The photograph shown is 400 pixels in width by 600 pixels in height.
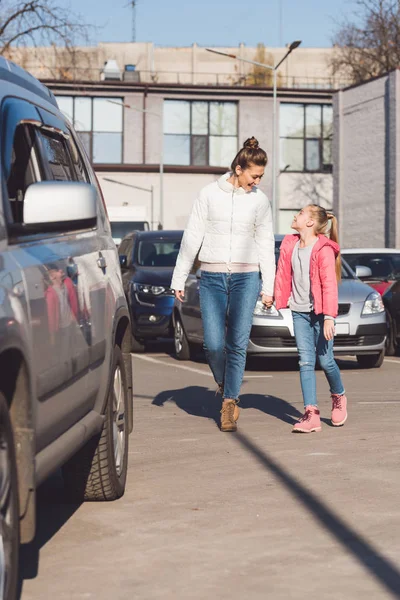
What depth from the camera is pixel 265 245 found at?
30.1 ft

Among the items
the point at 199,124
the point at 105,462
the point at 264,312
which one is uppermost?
the point at 199,124

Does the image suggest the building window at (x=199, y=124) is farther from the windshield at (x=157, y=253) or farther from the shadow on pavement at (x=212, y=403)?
the shadow on pavement at (x=212, y=403)

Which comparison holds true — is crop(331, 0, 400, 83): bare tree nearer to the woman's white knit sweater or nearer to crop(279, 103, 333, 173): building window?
crop(279, 103, 333, 173): building window

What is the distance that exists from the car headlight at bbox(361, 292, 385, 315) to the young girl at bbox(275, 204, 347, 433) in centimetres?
489

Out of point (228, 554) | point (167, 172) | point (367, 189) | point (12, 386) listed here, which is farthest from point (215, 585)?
point (167, 172)

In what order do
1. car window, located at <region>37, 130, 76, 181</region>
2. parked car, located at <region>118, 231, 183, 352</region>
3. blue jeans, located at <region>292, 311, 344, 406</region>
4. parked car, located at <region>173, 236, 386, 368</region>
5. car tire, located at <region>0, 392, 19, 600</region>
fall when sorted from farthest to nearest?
parked car, located at <region>118, 231, 183, 352</region> → parked car, located at <region>173, 236, 386, 368</region> → blue jeans, located at <region>292, 311, 344, 406</region> → car window, located at <region>37, 130, 76, 181</region> → car tire, located at <region>0, 392, 19, 600</region>

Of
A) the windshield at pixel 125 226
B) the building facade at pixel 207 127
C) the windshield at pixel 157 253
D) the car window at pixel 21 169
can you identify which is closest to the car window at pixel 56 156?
the car window at pixel 21 169

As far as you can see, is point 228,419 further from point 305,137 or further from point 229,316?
point 305,137

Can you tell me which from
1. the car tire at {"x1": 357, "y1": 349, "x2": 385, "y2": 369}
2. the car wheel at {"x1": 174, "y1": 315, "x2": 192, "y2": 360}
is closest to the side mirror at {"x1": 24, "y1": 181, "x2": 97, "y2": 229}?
the car tire at {"x1": 357, "y1": 349, "x2": 385, "y2": 369}

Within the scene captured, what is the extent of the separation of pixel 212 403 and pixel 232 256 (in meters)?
2.31

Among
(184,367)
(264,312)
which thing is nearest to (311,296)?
(264,312)

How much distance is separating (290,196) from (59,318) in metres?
56.1

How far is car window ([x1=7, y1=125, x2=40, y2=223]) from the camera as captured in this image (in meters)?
4.75

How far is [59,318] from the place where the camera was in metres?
4.83
